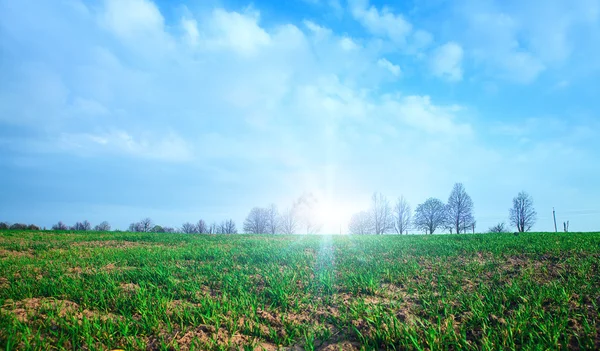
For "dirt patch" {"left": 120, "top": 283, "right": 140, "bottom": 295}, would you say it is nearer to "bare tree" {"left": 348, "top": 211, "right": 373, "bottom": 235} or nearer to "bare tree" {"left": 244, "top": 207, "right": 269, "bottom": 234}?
"bare tree" {"left": 348, "top": 211, "right": 373, "bottom": 235}

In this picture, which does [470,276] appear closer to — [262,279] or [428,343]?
[428,343]

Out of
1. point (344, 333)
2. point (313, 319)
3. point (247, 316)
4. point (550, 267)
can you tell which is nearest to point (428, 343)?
point (344, 333)

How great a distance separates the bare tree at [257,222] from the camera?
75000mm

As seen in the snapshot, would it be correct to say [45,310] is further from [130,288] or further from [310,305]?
[310,305]

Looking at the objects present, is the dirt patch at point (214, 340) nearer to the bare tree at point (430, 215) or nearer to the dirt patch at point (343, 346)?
the dirt patch at point (343, 346)

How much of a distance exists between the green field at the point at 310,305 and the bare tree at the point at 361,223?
53.1 m

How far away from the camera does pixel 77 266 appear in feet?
22.3

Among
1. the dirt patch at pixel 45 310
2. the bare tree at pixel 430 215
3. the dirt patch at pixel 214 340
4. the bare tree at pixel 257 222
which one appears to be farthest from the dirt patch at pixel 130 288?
the bare tree at pixel 257 222

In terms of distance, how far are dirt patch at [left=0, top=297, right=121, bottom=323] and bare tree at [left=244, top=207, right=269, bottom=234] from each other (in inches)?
2826

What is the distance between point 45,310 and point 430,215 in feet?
187

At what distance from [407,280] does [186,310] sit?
3.91 metres

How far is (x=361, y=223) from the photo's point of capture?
60.1m

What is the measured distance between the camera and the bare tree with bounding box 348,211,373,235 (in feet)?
192

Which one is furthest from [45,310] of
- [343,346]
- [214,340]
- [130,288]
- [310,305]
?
[343,346]
